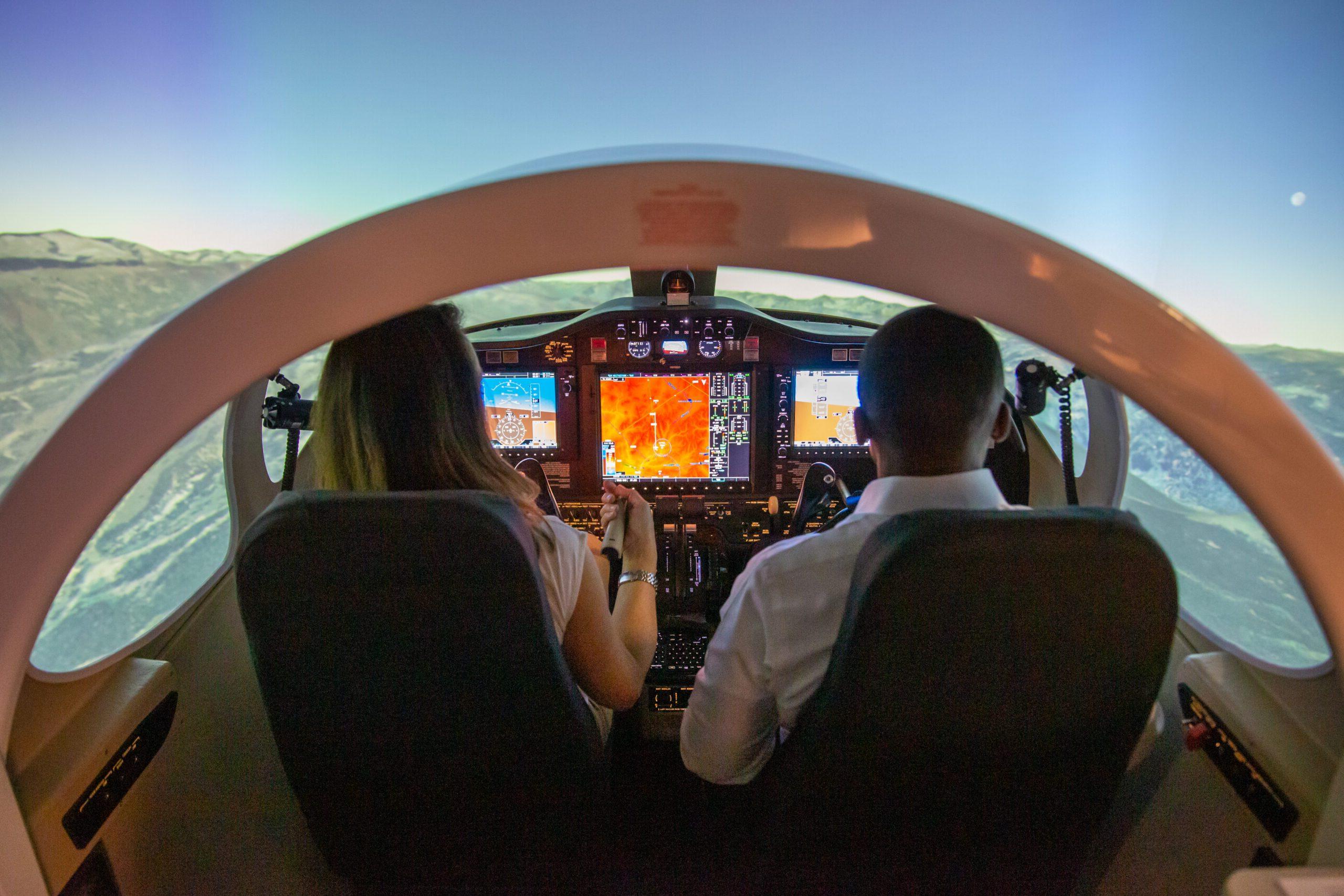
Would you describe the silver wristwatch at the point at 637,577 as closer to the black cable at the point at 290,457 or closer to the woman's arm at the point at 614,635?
the woman's arm at the point at 614,635

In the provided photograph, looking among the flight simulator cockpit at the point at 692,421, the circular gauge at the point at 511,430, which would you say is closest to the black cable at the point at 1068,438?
the flight simulator cockpit at the point at 692,421

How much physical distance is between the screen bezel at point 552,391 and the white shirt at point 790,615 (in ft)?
4.21

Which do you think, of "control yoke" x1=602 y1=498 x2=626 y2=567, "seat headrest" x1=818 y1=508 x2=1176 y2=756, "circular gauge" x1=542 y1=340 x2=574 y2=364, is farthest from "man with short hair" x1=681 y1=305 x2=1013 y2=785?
"circular gauge" x1=542 y1=340 x2=574 y2=364

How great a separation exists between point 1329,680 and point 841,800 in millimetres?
629

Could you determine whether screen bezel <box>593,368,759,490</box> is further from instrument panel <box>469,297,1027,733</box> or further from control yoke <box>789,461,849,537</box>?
control yoke <box>789,461,849,537</box>

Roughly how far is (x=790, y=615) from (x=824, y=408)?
1.36 metres

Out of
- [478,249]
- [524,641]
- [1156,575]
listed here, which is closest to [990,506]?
[1156,575]

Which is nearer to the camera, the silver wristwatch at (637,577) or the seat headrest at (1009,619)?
the seat headrest at (1009,619)

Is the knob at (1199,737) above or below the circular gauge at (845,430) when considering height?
below

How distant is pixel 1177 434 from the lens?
0.58m

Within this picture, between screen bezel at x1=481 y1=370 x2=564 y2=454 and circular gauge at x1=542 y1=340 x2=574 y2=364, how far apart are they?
4 cm

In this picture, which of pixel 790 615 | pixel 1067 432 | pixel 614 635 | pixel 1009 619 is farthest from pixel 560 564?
pixel 1067 432

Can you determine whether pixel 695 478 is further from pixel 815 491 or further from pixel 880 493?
pixel 880 493

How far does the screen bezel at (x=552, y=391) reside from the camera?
2.19 meters
